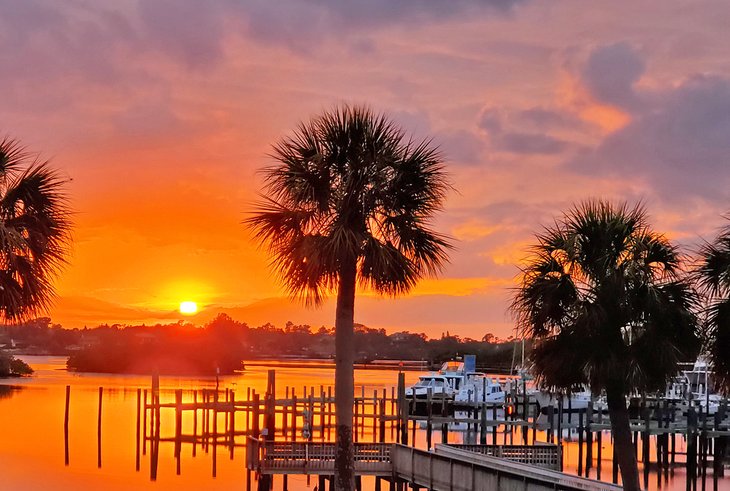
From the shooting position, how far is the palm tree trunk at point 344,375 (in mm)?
24719

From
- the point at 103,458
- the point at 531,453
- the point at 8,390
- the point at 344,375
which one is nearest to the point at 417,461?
the point at 531,453

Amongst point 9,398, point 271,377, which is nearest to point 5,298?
point 271,377

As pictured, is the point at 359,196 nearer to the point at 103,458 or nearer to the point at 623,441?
the point at 623,441

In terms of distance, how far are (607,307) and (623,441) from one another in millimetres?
3264

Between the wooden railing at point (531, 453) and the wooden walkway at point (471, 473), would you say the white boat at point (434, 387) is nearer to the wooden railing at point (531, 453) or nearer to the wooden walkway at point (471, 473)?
the wooden railing at point (531, 453)

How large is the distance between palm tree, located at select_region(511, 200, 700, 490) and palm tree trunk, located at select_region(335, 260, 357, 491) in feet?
13.6

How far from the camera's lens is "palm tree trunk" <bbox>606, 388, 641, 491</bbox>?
2512 centimetres

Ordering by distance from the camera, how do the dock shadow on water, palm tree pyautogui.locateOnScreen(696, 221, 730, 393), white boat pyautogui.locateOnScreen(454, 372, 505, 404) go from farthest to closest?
white boat pyautogui.locateOnScreen(454, 372, 505, 404) → the dock shadow on water → palm tree pyautogui.locateOnScreen(696, 221, 730, 393)

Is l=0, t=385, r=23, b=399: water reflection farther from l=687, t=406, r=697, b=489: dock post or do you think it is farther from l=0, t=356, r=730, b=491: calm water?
l=687, t=406, r=697, b=489: dock post

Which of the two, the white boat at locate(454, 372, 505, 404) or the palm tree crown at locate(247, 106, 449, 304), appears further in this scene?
the white boat at locate(454, 372, 505, 404)

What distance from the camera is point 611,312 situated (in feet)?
84.1

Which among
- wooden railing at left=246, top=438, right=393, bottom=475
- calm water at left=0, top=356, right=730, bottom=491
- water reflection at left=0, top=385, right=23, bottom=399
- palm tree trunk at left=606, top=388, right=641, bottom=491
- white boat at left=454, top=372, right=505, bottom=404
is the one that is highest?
palm tree trunk at left=606, top=388, right=641, bottom=491

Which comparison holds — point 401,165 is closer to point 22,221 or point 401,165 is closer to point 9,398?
point 22,221

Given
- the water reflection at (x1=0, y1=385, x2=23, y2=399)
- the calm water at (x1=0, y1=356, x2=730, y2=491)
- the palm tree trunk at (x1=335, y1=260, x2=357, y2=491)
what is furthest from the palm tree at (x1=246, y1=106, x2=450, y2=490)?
the water reflection at (x1=0, y1=385, x2=23, y2=399)
